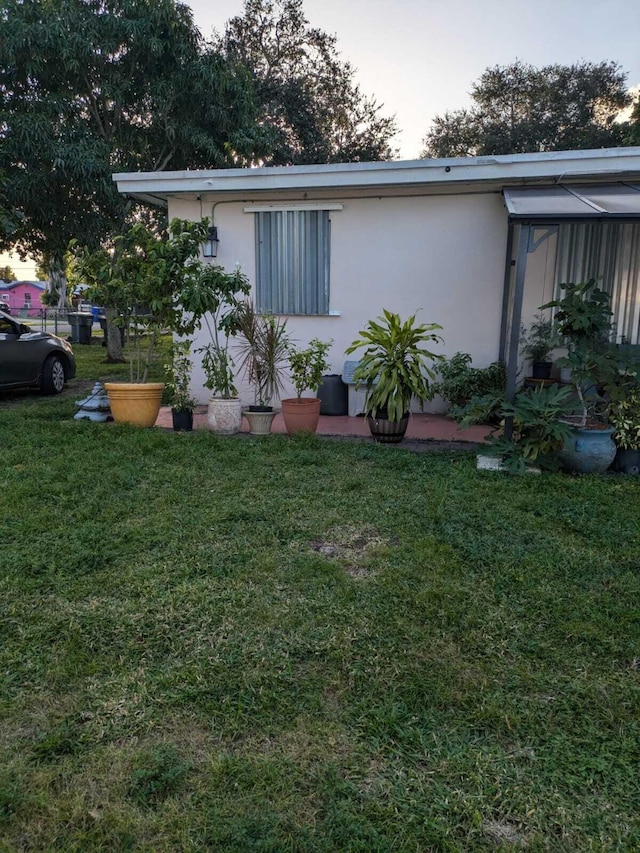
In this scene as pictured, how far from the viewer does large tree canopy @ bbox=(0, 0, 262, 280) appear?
9.67 m

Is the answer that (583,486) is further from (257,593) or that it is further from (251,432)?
(251,432)

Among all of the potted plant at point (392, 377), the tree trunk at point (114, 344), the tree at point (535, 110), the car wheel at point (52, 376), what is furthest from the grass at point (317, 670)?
the tree at point (535, 110)

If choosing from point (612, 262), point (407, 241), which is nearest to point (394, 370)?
point (407, 241)

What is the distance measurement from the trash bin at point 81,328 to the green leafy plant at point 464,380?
556 inches

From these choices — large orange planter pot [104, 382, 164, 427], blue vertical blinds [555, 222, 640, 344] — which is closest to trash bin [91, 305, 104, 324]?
large orange planter pot [104, 382, 164, 427]

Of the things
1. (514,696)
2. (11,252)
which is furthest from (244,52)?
(514,696)

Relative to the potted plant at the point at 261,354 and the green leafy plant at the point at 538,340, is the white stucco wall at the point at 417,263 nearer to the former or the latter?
the green leafy plant at the point at 538,340

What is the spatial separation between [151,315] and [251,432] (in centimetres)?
164

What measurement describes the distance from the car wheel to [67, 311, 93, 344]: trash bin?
963cm

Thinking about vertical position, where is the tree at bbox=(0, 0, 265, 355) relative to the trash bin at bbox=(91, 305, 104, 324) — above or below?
above

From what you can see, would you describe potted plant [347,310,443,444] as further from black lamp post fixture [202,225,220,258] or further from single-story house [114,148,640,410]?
black lamp post fixture [202,225,220,258]

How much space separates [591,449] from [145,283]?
174 inches

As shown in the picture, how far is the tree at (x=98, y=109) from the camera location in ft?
31.8

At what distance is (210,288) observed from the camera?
19.5 ft
